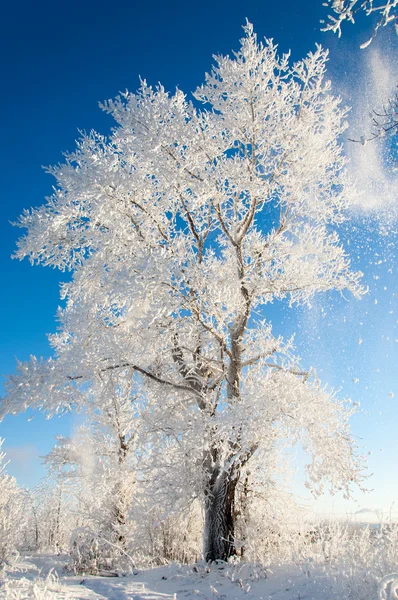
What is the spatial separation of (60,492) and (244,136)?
48.1ft

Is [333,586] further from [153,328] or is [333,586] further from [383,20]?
[383,20]

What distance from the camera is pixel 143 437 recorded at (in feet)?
28.0

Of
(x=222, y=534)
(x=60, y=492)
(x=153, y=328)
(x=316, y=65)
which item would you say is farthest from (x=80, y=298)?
(x=60, y=492)

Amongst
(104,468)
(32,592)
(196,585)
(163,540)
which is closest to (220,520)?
(196,585)

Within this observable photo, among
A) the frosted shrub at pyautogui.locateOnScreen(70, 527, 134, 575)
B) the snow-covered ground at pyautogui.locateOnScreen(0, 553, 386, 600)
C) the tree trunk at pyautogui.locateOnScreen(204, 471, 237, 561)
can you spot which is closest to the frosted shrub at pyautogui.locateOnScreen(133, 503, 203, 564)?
the frosted shrub at pyautogui.locateOnScreen(70, 527, 134, 575)

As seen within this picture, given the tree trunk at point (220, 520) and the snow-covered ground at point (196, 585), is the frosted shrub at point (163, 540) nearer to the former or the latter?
the tree trunk at point (220, 520)

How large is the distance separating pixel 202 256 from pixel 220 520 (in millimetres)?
5377

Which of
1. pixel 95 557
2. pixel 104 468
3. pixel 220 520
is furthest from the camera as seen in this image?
pixel 104 468

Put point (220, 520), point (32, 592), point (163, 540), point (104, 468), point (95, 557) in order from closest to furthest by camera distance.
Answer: point (32, 592), point (220, 520), point (95, 557), point (163, 540), point (104, 468)

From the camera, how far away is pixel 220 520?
8.20m

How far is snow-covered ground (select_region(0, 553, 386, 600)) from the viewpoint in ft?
16.6

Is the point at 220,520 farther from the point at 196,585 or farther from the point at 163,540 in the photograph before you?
the point at 163,540

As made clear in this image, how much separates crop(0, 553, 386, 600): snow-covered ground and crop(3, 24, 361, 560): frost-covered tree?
1.16 metres

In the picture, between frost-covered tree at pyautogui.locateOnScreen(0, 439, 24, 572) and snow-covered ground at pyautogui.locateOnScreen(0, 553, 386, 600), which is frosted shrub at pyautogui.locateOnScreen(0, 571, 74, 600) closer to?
snow-covered ground at pyautogui.locateOnScreen(0, 553, 386, 600)
